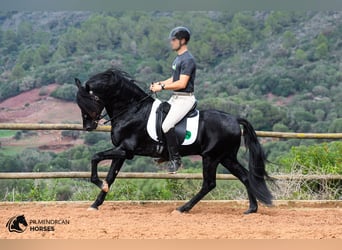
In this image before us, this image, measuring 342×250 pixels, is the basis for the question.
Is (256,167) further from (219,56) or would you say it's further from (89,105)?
(219,56)

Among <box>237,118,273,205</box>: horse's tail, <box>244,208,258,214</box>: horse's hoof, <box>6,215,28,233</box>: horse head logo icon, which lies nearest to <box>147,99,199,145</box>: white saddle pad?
<box>237,118,273,205</box>: horse's tail

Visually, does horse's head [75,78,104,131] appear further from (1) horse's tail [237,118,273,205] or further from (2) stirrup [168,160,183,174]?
(1) horse's tail [237,118,273,205]

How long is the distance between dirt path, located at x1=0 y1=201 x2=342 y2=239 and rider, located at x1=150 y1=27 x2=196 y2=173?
79cm

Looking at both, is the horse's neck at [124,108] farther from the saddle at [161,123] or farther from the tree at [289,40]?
the tree at [289,40]

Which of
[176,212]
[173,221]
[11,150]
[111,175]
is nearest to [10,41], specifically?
[11,150]

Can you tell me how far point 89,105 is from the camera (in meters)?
7.07

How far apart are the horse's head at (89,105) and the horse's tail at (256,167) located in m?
1.69

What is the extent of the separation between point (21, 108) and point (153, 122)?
10.7 metres

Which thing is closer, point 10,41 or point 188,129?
point 188,129

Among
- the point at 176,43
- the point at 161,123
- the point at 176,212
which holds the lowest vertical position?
the point at 176,212

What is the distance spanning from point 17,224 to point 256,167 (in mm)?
2935

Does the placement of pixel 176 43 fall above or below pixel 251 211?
above

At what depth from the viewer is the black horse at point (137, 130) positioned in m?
7.09

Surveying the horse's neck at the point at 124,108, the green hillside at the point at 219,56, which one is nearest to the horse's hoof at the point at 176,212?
the horse's neck at the point at 124,108
